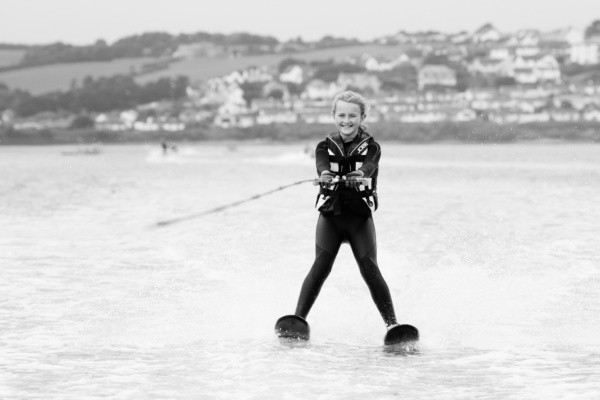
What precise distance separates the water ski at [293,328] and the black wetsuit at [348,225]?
11 centimetres

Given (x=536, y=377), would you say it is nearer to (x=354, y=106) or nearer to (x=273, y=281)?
(x=354, y=106)

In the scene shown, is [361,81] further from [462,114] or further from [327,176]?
[327,176]

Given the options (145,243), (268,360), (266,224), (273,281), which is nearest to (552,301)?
(273,281)

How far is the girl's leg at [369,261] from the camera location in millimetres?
6652

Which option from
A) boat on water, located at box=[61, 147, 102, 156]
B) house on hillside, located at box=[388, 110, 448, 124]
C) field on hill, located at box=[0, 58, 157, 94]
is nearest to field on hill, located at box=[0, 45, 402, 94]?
field on hill, located at box=[0, 58, 157, 94]

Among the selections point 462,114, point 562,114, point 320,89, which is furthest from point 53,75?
point 562,114

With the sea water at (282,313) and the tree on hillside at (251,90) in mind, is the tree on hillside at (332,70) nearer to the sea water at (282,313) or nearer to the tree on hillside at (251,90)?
the tree on hillside at (251,90)

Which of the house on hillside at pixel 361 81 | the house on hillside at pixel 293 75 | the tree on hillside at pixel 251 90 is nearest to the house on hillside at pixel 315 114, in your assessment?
the tree on hillside at pixel 251 90

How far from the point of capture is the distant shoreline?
469 ft

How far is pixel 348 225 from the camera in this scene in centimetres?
666

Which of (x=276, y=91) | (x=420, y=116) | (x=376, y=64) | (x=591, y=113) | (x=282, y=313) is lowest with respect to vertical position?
(x=420, y=116)

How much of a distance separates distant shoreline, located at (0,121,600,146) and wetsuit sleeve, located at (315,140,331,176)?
13152 cm

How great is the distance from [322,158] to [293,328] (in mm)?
1115

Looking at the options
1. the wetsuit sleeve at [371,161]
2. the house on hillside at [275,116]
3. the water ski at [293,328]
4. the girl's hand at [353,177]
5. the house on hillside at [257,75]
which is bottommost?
the house on hillside at [275,116]
